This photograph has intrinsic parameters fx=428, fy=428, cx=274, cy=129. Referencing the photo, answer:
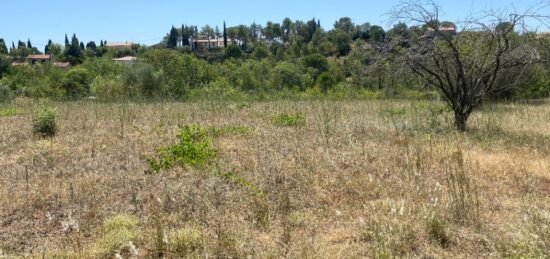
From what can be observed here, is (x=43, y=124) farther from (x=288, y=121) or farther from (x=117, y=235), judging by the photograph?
(x=117, y=235)

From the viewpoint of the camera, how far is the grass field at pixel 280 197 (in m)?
3.44

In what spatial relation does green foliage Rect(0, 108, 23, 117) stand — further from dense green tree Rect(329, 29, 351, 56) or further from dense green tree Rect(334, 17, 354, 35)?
dense green tree Rect(334, 17, 354, 35)

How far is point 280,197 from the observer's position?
4.63 m

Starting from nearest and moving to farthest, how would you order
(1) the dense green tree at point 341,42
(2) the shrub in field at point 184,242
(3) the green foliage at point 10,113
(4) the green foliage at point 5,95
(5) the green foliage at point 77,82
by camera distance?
1. (2) the shrub in field at point 184,242
2. (3) the green foliage at point 10,113
3. (4) the green foliage at point 5,95
4. (5) the green foliage at point 77,82
5. (1) the dense green tree at point 341,42

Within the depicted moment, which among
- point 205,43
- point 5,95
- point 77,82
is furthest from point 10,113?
point 205,43

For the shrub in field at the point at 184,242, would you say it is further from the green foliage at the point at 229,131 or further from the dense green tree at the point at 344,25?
the dense green tree at the point at 344,25

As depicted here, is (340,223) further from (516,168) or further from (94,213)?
(516,168)

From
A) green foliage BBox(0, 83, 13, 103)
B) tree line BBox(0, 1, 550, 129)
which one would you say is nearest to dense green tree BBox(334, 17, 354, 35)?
tree line BBox(0, 1, 550, 129)

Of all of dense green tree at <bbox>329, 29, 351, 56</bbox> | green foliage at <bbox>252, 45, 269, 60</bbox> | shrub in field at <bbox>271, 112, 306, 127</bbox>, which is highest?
dense green tree at <bbox>329, 29, 351, 56</bbox>

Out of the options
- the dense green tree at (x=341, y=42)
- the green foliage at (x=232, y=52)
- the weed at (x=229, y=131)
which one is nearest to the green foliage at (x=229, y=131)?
the weed at (x=229, y=131)

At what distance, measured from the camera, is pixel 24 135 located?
864 centimetres

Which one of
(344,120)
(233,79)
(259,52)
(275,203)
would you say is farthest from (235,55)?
(275,203)

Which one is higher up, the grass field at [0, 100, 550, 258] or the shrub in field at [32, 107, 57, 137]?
the shrub in field at [32, 107, 57, 137]

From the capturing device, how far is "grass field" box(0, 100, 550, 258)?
344 centimetres
